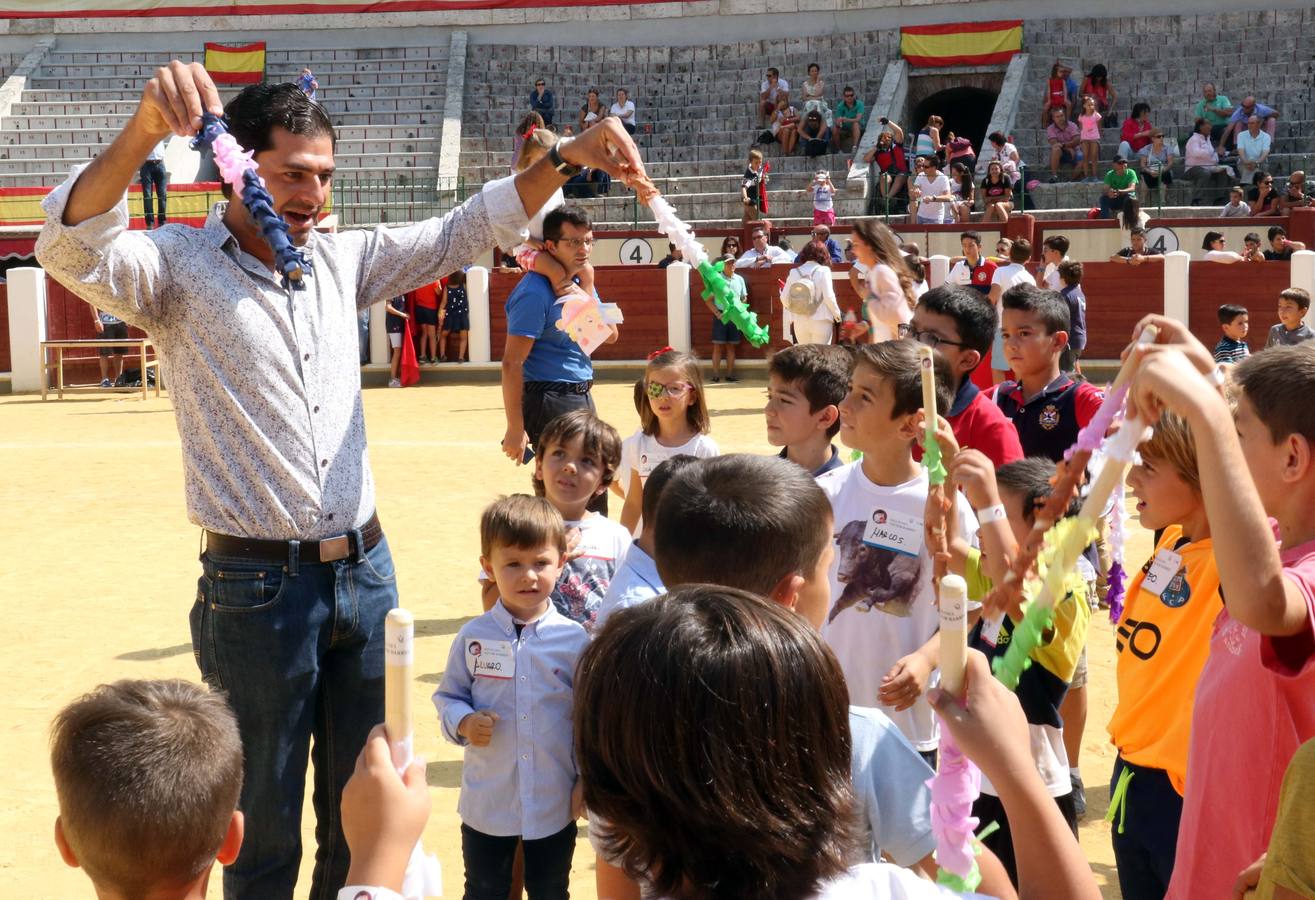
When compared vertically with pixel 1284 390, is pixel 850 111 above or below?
above

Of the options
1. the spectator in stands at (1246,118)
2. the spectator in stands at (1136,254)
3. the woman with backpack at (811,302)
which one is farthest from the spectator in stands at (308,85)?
the spectator in stands at (1246,118)

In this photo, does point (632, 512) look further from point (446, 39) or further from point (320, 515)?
point (446, 39)

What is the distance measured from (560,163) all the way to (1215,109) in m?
23.1

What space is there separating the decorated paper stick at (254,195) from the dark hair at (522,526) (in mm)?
899

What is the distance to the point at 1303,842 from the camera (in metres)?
1.59

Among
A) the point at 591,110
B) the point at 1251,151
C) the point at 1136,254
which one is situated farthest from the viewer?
the point at 591,110

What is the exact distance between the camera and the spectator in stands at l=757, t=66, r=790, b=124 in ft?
89.0

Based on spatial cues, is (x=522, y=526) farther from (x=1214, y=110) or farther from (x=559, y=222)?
(x=1214, y=110)

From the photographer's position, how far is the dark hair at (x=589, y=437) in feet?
13.7

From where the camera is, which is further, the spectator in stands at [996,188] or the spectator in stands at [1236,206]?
the spectator in stands at [996,188]

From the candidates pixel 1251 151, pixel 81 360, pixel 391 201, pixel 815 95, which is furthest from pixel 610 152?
pixel 815 95

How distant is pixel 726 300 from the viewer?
329cm

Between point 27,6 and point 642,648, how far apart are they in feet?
112

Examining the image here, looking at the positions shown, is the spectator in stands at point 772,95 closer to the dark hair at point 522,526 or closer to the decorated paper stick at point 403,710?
the dark hair at point 522,526
